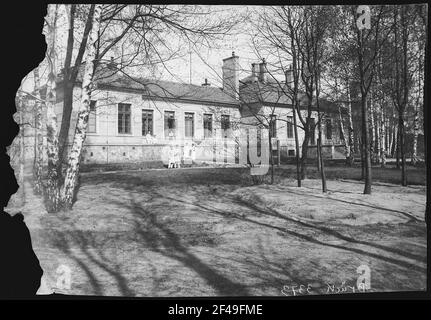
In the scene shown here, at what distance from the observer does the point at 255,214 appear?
476 centimetres

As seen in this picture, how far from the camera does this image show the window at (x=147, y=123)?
4.73 m

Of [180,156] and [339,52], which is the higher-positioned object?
[339,52]

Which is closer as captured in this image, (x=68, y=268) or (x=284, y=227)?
(x=68, y=268)

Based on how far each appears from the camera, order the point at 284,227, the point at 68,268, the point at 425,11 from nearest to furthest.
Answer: the point at 68,268 → the point at 284,227 → the point at 425,11

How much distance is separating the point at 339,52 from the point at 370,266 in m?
3.20

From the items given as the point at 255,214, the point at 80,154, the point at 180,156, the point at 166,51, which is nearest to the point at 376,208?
the point at 255,214

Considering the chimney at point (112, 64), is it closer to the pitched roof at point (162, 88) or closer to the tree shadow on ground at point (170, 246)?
the pitched roof at point (162, 88)

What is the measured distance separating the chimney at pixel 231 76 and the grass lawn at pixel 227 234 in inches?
46.5

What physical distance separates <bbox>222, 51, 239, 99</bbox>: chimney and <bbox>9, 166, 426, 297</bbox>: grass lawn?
3.87 ft

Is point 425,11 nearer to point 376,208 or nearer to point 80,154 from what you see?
point 376,208

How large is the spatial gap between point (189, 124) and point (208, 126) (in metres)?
0.30

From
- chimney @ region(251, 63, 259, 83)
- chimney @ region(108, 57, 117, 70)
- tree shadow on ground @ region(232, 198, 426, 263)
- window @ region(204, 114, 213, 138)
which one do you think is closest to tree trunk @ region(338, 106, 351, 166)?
tree shadow on ground @ region(232, 198, 426, 263)

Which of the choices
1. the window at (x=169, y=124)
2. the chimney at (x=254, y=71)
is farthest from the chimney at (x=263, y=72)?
the window at (x=169, y=124)

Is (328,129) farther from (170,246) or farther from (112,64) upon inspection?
(112,64)
